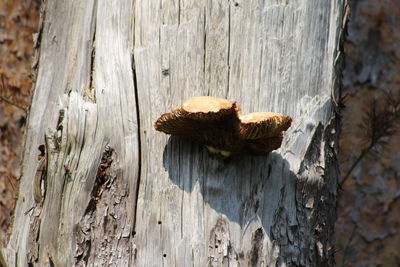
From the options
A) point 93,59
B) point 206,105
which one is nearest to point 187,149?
point 206,105

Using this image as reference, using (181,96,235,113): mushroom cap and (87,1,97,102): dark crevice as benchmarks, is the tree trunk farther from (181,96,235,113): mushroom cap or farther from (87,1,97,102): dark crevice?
(181,96,235,113): mushroom cap

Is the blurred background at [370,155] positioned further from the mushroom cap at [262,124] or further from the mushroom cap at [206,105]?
the mushroom cap at [206,105]

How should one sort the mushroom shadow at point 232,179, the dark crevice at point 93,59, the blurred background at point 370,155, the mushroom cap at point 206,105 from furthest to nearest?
the blurred background at point 370,155 → the dark crevice at point 93,59 → the mushroom shadow at point 232,179 → the mushroom cap at point 206,105

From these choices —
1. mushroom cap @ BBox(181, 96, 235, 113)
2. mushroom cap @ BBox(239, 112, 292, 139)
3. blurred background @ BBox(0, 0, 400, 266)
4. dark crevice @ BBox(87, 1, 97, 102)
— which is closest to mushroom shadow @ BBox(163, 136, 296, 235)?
mushroom cap @ BBox(239, 112, 292, 139)

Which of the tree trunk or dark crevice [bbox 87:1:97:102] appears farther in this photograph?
dark crevice [bbox 87:1:97:102]

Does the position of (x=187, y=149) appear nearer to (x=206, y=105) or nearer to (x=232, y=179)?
(x=232, y=179)

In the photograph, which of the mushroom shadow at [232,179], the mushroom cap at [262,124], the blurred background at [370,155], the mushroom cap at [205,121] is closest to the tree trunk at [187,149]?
the mushroom shadow at [232,179]
